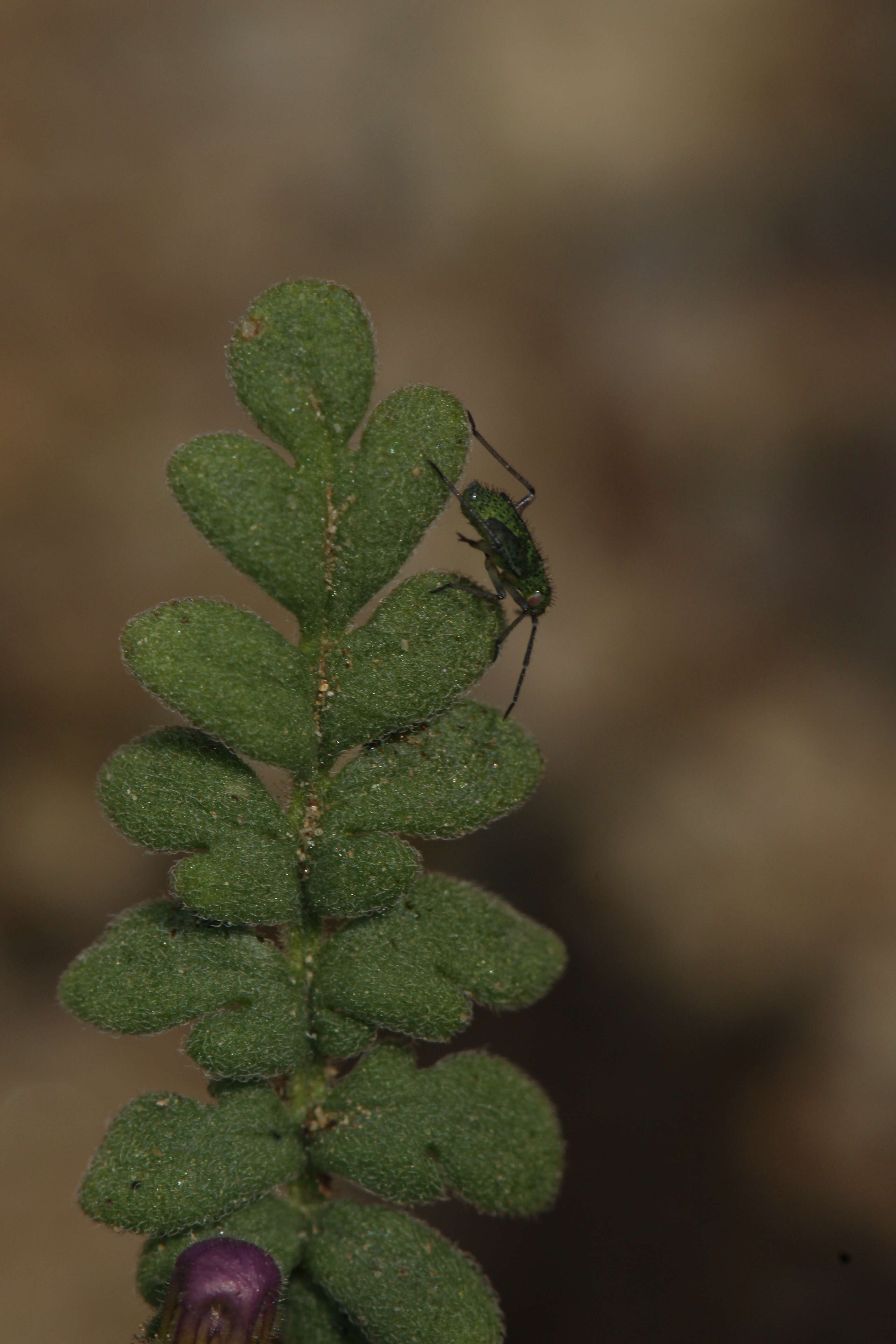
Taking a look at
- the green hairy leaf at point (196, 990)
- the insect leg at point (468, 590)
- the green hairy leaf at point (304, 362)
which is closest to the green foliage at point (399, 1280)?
the green hairy leaf at point (196, 990)

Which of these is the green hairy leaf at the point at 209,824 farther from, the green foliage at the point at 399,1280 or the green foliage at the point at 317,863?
the green foliage at the point at 399,1280

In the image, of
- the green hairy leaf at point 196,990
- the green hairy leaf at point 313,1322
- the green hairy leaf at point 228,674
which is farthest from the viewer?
the green hairy leaf at point 313,1322

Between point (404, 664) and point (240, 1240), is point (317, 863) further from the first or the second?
point (240, 1240)

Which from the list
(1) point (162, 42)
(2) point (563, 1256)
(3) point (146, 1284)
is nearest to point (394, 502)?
(3) point (146, 1284)

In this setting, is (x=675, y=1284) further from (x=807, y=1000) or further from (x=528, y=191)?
(x=528, y=191)

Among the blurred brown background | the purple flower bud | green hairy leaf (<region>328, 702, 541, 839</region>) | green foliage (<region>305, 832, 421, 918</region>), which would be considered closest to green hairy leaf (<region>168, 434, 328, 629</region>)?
green hairy leaf (<region>328, 702, 541, 839</region>)

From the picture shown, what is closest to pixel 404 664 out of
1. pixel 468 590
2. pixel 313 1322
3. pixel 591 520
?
pixel 468 590
